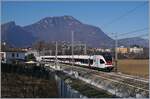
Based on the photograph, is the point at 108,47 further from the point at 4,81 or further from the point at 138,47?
the point at 4,81

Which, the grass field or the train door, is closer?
the grass field

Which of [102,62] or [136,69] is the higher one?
[102,62]

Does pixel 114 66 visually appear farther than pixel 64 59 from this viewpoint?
No

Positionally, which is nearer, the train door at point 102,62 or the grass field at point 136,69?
the grass field at point 136,69

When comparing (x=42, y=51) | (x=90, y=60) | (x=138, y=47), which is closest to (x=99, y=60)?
(x=90, y=60)

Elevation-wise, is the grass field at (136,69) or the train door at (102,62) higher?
the train door at (102,62)

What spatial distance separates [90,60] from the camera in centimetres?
4962

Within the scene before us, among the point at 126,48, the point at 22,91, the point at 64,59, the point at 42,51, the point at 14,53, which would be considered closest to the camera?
the point at 22,91

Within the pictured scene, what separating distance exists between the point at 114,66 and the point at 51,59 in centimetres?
3775

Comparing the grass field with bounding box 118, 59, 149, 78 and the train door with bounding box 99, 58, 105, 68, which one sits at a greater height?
the train door with bounding box 99, 58, 105, 68

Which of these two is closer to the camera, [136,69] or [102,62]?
[102,62]

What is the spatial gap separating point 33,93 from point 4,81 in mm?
2481

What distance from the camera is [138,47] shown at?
364 ft

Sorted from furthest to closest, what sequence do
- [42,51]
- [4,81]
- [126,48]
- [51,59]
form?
[126,48]
[42,51]
[51,59]
[4,81]
